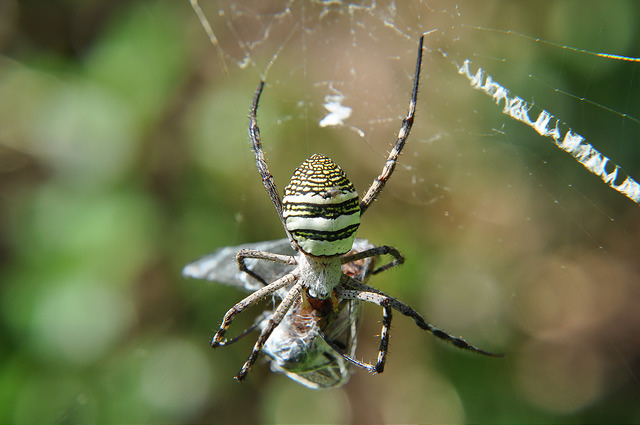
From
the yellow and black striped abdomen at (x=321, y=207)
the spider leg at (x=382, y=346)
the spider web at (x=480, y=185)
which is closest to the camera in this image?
the yellow and black striped abdomen at (x=321, y=207)

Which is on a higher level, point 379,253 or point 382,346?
point 379,253

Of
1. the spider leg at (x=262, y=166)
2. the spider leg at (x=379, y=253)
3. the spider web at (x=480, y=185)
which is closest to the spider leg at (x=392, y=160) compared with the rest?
the spider leg at (x=379, y=253)

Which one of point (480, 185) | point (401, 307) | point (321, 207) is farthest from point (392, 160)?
point (480, 185)

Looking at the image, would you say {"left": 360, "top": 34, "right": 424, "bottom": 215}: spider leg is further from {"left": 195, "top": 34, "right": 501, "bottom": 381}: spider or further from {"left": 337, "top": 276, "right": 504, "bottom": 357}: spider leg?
{"left": 337, "top": 276, "right": 504, "bottom": 357}: spider leg

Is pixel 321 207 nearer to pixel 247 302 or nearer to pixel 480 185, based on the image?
pixel 247 302

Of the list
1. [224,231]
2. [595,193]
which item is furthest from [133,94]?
[595,193]

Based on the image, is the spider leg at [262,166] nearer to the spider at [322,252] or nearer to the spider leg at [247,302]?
the spider at [322,252]

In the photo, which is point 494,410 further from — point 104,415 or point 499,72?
point 104,415
